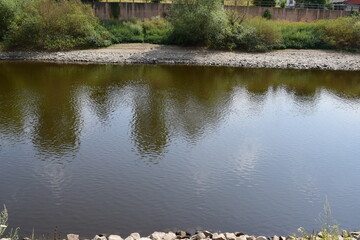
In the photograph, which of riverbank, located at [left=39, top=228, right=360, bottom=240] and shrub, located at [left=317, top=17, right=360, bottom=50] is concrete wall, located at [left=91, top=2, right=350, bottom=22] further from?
riverbank, located at [left=39, top=228, right=360, bottom=240]

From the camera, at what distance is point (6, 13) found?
4153 cm

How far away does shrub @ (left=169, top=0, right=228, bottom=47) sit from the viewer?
42.1m

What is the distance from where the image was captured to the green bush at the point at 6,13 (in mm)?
41094

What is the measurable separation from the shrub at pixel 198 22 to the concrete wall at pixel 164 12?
5839mm

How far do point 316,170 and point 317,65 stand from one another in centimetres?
2620

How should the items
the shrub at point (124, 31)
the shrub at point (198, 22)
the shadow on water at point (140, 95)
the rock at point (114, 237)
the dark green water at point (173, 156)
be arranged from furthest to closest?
the shrub at point (124, 31)
the shrub at point (198, 22)
the shadow on water at point (140, 95)
the dark green water at point (173, 156)
the rock at point (114, 237)

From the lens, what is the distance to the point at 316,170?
16438mm

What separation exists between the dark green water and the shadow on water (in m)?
0.11

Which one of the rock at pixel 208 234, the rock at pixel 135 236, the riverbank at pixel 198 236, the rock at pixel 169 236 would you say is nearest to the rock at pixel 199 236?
the riverbank at pixel 198 236

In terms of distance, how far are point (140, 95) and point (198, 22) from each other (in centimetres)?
Result: 1809

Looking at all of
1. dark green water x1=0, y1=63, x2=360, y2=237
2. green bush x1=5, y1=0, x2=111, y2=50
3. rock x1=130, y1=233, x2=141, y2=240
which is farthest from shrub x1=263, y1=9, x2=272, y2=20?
rock x1=130, y1=233, x2=141, y2=240

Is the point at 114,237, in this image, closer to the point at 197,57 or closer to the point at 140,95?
the point at 140,95

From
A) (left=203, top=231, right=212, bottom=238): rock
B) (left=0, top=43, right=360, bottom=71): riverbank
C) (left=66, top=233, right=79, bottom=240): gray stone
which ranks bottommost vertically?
(left=203, top=231, right=212, bottom=238): rock

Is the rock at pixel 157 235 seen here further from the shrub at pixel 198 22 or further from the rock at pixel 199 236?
the shrub at pixel 198 22
